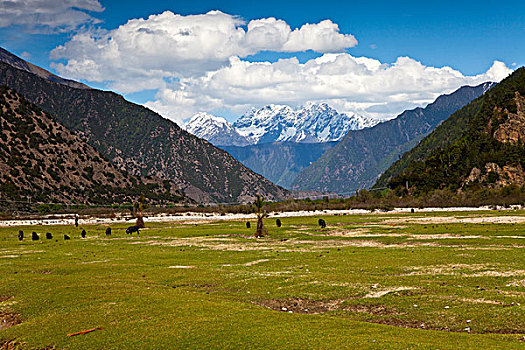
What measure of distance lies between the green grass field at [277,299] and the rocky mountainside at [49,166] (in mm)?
97652

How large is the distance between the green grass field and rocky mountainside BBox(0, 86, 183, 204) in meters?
97.7

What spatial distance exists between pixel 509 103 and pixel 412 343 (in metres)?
125

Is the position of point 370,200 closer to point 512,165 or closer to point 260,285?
point 512,165

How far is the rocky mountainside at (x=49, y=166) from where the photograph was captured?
122 m

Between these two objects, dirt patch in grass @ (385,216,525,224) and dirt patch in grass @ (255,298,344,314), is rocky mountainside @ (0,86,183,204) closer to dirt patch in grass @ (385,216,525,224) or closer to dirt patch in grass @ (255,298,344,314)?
dirt patch in grass @ (385,216,525,224)

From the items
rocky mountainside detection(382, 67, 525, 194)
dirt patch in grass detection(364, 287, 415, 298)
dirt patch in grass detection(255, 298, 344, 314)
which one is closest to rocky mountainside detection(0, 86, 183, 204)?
rocky mountainside detection(382, 67, 525, 194)

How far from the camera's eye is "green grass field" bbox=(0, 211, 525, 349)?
12.2 m

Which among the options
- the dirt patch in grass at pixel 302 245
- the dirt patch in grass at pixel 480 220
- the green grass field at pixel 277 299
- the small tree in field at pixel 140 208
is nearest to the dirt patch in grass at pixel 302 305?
the green grass field at pixel 277 299

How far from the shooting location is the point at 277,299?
18312mm

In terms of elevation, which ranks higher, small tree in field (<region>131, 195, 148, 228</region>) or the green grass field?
small tree in field (<region>131, 195, 148, 228</region>)

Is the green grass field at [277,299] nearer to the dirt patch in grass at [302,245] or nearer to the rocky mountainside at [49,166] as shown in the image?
the dirt patch in grass at [302,245]

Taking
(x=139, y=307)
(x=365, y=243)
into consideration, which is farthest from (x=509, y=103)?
(x=139, y=307)

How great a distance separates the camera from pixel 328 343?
1118cm

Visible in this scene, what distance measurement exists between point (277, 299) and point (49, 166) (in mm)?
129752
